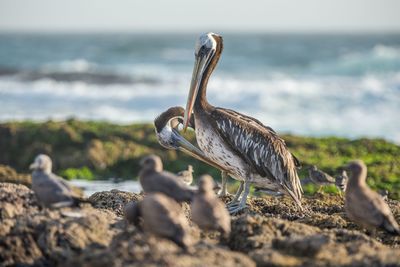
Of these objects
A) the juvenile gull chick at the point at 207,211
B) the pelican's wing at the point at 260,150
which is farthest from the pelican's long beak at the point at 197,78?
the juvenile gull chick at the point at 207,211

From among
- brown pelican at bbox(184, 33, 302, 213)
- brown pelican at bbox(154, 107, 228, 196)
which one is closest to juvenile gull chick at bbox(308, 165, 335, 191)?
brown pelican at bbox(154, 107, 228, 196)

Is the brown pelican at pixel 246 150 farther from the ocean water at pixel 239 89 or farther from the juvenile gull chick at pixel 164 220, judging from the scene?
the ocean water at pixel 239 89

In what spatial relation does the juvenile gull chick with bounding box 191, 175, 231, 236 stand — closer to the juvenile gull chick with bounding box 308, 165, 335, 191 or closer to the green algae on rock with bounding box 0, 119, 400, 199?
the juvenile gull chick with bounding box 308, 165, 335, 191

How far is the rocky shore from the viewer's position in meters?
5.94

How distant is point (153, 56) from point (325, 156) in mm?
59022

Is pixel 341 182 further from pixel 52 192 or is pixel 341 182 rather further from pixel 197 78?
pixel 52 192

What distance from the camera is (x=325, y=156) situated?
17.9m

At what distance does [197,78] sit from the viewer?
416 inches

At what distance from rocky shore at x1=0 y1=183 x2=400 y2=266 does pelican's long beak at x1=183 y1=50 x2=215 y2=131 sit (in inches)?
109

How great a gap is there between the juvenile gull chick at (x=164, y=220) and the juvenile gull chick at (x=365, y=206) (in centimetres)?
232

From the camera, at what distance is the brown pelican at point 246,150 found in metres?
9.83

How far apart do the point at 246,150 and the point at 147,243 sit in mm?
4011

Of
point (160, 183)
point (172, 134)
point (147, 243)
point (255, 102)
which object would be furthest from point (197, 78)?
point (255, 102)

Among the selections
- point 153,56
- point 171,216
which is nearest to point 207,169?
point 171,216
